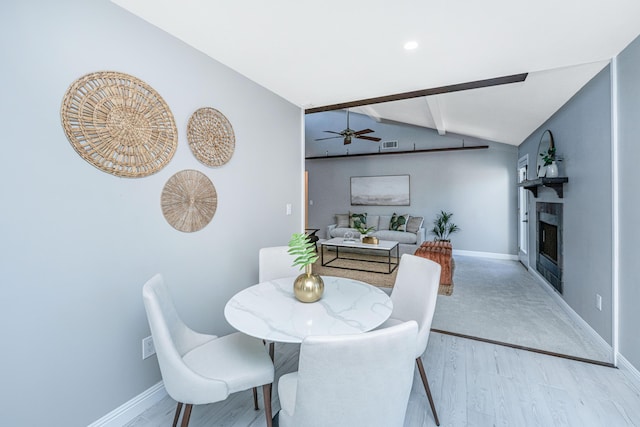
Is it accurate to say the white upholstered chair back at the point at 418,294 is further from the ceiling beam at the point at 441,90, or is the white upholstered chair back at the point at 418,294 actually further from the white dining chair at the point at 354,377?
the ceiling beam at the point at 441,90

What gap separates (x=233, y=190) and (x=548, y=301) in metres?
3.83

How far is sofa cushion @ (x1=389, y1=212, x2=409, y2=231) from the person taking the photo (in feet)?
21.4

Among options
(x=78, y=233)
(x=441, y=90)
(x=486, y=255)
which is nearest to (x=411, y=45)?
(x=441, y=90)

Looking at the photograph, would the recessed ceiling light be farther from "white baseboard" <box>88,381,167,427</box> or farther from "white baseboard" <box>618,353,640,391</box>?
"white baseboard" <box>88,381,167,427</box>

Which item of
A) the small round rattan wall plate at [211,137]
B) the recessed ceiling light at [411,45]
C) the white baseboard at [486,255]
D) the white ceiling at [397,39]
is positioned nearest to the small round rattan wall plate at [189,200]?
the small round rattan wall plate at [211,137]

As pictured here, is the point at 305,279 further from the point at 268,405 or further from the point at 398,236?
the point at 398,236

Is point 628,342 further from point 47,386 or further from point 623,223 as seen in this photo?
point 47,386

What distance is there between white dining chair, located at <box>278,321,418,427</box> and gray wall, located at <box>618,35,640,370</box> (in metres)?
2.07

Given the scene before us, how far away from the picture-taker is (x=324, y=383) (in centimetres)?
87

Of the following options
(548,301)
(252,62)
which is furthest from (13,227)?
(548,301)

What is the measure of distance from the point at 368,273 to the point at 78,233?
13.0 feet

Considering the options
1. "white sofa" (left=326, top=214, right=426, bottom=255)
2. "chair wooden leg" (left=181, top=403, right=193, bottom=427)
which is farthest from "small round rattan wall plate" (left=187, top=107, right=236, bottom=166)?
"white sofa" (left=326, top=214, right=426, bottom=255)

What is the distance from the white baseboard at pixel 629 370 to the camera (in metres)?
1.87

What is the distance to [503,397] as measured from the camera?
1.79 metres
